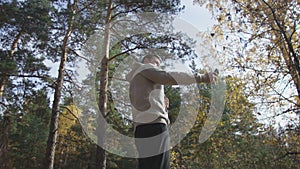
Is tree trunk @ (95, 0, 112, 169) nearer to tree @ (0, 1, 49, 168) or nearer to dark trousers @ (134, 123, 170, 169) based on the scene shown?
tree @ (0, 1, 49, 168)

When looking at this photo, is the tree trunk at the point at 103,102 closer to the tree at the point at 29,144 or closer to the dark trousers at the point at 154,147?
the dark trousers at the point at 154,147

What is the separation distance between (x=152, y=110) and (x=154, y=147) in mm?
203

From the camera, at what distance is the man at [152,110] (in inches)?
57.7

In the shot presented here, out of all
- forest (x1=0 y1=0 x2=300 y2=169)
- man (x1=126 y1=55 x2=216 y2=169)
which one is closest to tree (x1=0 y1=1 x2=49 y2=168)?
forest (x1=0 y1=0 x2=300 y2=169)

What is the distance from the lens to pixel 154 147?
4.84 ft

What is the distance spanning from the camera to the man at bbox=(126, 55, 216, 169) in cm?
146

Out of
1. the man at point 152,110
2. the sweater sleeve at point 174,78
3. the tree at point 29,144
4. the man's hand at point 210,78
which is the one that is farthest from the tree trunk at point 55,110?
the tree at point 29,144

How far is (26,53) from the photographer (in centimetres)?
667

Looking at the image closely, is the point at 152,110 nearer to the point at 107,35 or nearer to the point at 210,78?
the point at 210,78

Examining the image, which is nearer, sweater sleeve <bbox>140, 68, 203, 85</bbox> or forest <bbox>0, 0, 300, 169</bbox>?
sweater sleeve <bbox>140, 68, 203, 85</bbox>

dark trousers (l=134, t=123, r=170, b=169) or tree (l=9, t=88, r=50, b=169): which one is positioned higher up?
dark trousers (l=134, t=123, r=170, b=169)

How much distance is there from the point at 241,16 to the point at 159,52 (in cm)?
284

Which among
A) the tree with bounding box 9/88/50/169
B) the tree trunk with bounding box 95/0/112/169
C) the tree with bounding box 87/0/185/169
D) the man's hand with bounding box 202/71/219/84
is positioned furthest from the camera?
the tree with bounding box 9/88/50/169

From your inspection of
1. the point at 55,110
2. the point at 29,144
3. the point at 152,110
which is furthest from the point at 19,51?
the point at 29,144
